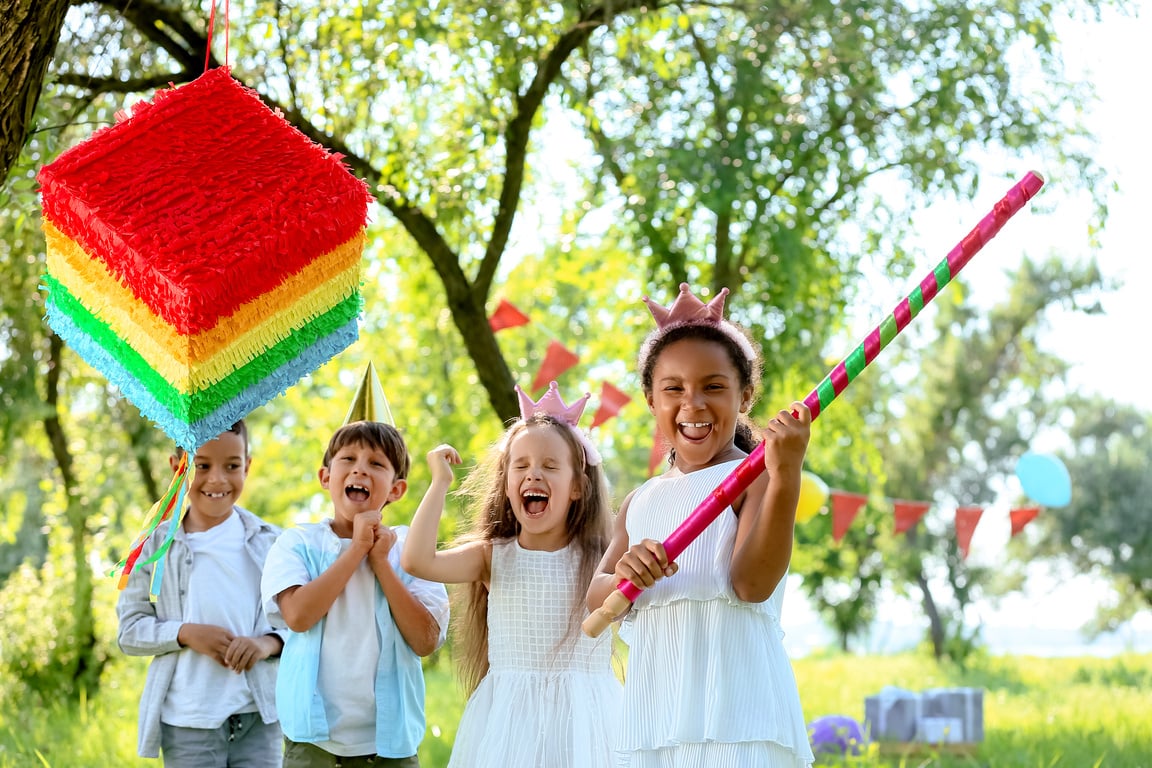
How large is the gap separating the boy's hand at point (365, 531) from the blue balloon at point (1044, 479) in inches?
190

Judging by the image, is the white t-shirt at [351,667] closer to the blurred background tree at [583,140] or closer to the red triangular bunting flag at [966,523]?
the blurred background tree at [583,140]

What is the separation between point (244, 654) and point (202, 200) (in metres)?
1.42

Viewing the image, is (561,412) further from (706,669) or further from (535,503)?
(706,669)

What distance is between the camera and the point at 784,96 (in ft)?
21.6

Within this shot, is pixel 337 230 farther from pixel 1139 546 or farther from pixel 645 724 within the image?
pixel 1139 546

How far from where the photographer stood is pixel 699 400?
2.43 metres

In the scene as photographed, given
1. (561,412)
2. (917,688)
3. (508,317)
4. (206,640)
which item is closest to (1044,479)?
(508,317)

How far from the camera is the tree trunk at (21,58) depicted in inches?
109

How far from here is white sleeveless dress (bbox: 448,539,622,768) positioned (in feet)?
9.28

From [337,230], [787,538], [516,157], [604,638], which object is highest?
[516,157]

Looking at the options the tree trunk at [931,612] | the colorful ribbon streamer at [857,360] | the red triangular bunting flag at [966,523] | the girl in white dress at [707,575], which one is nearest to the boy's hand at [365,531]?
the girl in white dress at [707,575]

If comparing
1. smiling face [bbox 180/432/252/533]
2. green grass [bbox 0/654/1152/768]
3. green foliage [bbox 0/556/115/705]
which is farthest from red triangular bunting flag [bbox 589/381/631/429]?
green foliage [bbox 0/556/115/705]

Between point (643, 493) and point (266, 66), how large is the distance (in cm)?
378

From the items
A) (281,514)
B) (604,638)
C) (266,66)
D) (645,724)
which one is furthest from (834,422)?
(281,514)
